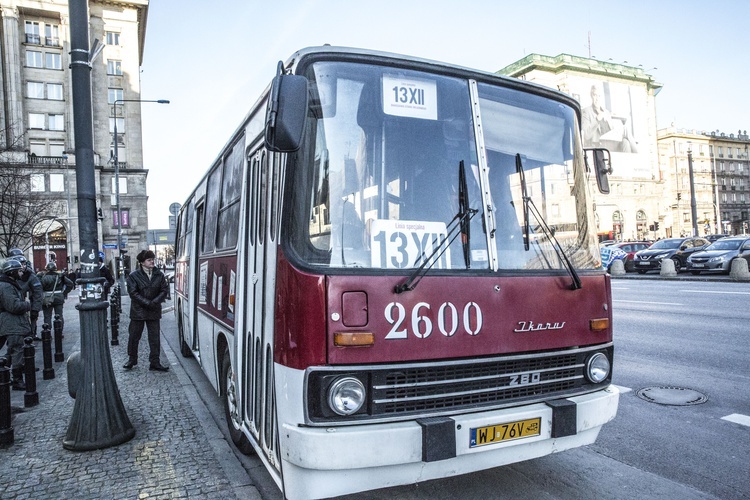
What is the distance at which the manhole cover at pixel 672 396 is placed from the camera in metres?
5.92

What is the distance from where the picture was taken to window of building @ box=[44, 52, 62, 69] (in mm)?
57188

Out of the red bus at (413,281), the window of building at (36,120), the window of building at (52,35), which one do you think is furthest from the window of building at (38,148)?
the red bus at (413,281)

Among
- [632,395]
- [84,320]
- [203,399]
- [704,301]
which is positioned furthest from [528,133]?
[704,301]

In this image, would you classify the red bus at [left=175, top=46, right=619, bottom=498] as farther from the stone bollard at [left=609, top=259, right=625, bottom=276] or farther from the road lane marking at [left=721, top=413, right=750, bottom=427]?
the stone bollard at [left=609, top=259, right=625, bottom=276]

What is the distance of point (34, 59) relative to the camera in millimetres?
56750

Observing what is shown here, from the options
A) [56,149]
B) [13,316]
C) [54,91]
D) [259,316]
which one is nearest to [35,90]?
[54,91]

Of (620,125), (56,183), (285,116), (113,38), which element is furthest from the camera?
(620,125)

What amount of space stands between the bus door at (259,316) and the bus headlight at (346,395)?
56cm

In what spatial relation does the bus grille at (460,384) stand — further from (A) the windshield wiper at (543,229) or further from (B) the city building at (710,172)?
(B) the city building at (710,172)

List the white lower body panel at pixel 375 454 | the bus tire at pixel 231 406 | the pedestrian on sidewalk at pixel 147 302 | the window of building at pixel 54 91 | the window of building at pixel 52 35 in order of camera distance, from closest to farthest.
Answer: the white lower body panel at pixel 375 454 → the bus tire at pixel 231 406 → the pedestrian on sidewalk at pixel 147 302 → the window of building at pixel 54 91 → the window of building at pixel 52 35

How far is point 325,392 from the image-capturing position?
3.10 metres

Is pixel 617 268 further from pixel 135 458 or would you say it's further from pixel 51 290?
pixel 135 458

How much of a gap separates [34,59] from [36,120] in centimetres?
631

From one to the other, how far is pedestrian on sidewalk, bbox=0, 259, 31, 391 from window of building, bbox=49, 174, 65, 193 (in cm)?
5334
